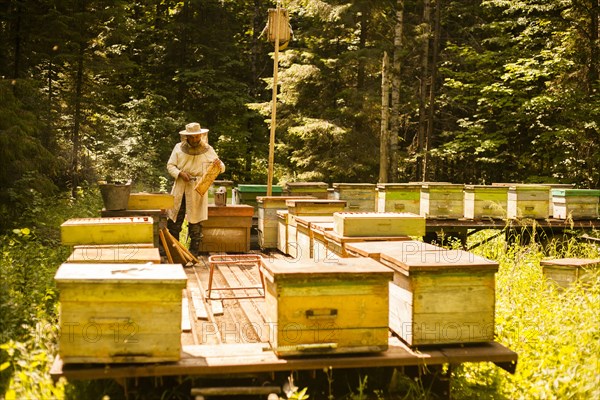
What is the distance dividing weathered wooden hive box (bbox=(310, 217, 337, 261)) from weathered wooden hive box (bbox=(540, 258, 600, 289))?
2846 mm

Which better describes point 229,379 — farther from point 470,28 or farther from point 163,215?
point 470,28

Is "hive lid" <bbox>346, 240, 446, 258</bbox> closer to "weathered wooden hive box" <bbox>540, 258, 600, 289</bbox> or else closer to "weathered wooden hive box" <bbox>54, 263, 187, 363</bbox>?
"weathered wooden hive box" <bbox>54, 263, 187, 363</bbox>

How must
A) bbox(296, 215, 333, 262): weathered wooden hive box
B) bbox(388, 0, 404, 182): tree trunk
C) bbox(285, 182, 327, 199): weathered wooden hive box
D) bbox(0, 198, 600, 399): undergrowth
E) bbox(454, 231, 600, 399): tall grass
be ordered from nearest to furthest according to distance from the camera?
bbox(0, 198, 600, 399): undergrowth, bbox(454, 231, 600, 399): tall grass, bbox(296, 215, 333, 262): weathered wooden hive box, bbox(285, 182, 327, 199): weathered wooden hive box, bbox(388, 0, 404, 182): tree trunk

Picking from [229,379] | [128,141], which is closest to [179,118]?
[128,141]

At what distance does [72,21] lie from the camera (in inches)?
609

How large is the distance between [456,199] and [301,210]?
4.26 m

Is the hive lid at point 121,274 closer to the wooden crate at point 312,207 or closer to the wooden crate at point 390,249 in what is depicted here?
the wooden crate at point 390,249

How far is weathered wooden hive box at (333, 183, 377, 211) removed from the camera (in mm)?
11656

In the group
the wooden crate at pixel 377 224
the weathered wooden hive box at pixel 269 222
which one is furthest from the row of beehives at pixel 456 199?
the wooden crate at pixel 377 224

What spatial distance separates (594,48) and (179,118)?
13150mm

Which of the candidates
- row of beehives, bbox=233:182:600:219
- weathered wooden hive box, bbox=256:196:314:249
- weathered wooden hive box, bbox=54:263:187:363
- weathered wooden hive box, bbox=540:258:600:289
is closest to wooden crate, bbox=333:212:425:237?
weathered wooden hive box, bbox=540:258:600:289

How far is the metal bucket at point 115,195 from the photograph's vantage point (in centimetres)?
777

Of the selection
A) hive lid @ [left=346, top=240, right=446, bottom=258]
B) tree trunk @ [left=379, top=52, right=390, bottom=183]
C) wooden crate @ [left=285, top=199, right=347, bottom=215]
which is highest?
tree trunk @ [left=379, top=52, right=390, bottom=183]

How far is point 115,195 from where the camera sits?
7875 millimetres
